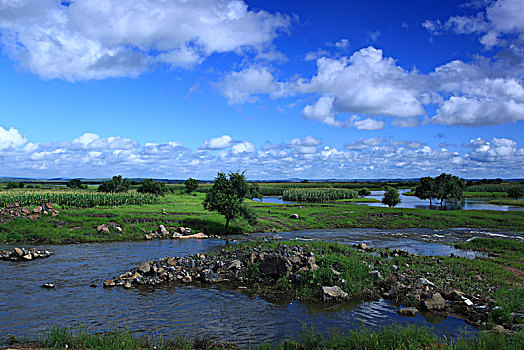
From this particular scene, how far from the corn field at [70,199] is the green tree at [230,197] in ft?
75.6

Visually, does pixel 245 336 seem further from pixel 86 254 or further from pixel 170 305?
pixel 86 254

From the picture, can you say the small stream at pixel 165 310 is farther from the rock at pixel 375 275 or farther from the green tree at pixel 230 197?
the green tree at pixel 230 197

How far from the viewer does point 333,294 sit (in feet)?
56.4

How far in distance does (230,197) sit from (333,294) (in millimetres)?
24191

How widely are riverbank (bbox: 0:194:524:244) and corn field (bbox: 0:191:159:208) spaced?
6640 millimetres

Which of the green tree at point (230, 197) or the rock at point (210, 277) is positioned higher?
the green tree at point (230, 197)

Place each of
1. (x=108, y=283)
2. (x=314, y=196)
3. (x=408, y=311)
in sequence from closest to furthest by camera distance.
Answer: (x=408, y=311) → (x=108, y=283) → (x=314, y=196)

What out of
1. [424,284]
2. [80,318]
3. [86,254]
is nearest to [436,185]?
[424,284]

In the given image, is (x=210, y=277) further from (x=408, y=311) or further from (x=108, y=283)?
(x=408, y=311)

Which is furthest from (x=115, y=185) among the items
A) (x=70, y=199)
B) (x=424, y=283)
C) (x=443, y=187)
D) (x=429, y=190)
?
(x=443, y=187)

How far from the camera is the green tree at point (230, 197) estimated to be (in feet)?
131

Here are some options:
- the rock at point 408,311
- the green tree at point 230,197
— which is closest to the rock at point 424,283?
the rock at point 408,311

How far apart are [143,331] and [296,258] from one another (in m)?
10.7

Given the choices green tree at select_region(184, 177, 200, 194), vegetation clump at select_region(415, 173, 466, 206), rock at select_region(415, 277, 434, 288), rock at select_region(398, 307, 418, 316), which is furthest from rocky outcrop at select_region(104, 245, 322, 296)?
vegetation clump at select_region(415, 173, 466, 206)
